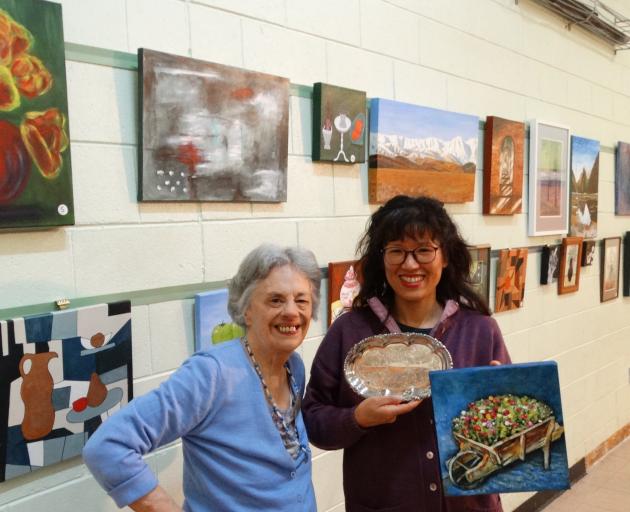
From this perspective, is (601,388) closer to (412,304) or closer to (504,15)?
(504,15)

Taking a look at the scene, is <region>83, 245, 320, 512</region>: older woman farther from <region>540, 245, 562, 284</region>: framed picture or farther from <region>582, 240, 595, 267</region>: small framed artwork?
<region>582, 240, 595, 267</region>: small framed artwork

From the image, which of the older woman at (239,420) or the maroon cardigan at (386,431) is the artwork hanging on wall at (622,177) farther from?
the older woman at (239,420)

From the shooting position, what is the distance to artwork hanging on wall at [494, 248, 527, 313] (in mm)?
2887

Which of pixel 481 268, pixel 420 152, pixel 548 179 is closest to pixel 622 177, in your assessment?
pixel 548 179

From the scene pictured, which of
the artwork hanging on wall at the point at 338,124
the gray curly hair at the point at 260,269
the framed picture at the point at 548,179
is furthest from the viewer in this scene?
the framed picture at the point at 548,179

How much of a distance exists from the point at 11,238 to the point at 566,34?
121 inches

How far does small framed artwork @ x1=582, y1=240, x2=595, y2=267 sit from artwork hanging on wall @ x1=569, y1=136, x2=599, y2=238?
0.13 ft

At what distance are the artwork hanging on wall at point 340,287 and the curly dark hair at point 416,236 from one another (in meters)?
0.54

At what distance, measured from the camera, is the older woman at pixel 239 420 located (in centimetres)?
104

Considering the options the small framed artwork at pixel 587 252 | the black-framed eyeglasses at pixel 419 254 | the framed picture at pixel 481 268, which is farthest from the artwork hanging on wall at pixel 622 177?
the black-framed eyeglasses at pixel 419 254

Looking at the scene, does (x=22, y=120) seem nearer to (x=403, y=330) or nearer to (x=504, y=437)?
(x=403, y=330)

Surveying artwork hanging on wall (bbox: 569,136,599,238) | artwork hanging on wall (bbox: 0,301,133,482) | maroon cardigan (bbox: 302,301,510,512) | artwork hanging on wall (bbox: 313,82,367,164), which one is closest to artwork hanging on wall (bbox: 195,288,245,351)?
artwork hanging on wall (bbox: 0,301,133,482)

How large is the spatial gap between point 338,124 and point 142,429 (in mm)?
1290

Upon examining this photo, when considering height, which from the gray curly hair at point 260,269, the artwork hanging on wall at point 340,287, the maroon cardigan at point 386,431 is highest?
the gray curly hair at point 260,269
